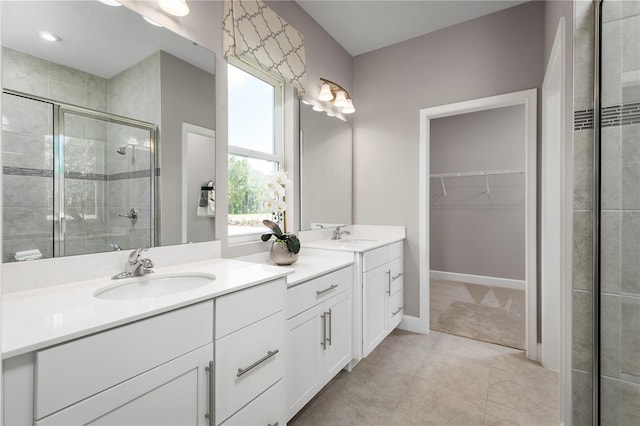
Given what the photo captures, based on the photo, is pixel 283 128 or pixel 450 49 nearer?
pixel 283 128

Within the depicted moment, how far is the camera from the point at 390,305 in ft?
8.46

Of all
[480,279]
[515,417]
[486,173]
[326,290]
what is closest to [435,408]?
[515,417]

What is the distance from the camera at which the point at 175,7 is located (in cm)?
154

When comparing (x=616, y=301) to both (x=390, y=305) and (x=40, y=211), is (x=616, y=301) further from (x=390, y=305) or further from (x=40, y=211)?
(x=40, y=211)

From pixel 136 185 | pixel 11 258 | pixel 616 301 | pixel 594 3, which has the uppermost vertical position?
pixel 594 3

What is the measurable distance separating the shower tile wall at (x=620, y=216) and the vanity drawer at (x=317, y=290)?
1.23 meters

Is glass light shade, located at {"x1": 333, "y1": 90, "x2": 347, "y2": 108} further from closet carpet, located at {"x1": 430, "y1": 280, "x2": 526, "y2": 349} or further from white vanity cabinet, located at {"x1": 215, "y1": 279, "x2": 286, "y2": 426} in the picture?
closet carpet, located at {"x1": 430, "y1": 280, "x2": 526, "y2": 349}

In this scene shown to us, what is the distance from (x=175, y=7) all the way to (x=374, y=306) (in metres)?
2.14

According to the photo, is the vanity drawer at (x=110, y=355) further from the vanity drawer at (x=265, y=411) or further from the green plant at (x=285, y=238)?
the green plant at (x=285, y=238)

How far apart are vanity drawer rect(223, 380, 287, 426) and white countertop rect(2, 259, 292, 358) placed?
49 centimetres

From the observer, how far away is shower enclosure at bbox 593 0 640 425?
3.97ft

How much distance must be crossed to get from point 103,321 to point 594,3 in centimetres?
219

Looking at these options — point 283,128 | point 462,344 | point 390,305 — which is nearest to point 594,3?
point 283,128

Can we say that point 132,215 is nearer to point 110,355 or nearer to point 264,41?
point 110,355
